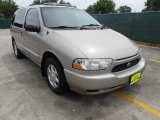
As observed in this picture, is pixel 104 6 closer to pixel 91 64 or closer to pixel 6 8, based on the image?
pixel 6 8

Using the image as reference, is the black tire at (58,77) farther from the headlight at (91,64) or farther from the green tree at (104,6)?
the green tree at (104,6)

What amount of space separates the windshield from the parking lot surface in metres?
1.41

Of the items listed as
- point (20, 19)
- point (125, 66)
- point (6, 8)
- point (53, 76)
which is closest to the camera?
point (125, 66)

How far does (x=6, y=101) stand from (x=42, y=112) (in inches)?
33.1

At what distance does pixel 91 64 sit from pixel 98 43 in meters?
0.56

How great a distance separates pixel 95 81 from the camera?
2.83 metres

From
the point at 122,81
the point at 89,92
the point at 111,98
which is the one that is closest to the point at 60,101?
the point at 89,92

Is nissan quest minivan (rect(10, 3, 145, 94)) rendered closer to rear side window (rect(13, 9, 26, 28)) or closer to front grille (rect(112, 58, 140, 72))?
front grille (rect(112, 58, 140, 72))

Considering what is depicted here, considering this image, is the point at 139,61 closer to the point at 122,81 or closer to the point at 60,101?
the point at 122,81

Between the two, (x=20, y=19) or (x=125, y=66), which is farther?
(x=20, y=19)

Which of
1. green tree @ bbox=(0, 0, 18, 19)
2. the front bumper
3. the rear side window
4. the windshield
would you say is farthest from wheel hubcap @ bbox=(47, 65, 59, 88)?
green tree @ bbox=(0, 0, 18, 19)

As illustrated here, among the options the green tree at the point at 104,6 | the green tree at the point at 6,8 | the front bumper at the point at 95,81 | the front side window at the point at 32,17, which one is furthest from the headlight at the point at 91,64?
the green tree at the point at 104,6

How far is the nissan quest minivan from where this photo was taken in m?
2.90

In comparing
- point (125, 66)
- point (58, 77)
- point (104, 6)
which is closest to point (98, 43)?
point (125, 66)
